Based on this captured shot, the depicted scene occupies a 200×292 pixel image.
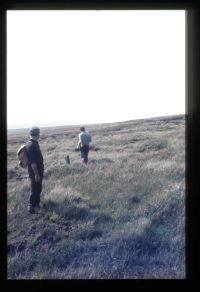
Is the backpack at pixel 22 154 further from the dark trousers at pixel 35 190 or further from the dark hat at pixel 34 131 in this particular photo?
the dark trousers at pixel 35 190

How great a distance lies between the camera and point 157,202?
6.85 m

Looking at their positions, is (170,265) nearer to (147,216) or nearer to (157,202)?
(147,216)

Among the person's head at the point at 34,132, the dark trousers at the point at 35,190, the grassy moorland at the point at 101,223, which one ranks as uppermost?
the person's head at the point at 34,132

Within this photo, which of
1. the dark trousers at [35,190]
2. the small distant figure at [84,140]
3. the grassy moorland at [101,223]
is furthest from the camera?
the small distant figure at [84,140]

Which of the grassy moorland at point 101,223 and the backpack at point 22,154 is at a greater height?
the backpack at point 22,154

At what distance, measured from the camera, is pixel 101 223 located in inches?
246

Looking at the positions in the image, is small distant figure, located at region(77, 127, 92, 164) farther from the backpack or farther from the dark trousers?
the backpack

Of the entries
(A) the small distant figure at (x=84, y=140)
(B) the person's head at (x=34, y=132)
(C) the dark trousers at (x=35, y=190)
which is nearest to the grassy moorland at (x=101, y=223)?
(C) the dark trousers at (x=35, y=190)

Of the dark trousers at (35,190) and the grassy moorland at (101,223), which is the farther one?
the dark trousers at (35,190)

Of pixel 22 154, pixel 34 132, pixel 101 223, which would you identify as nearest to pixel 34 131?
pixel 34 132

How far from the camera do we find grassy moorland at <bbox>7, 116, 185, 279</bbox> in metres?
4.16

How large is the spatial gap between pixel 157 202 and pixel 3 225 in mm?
4015

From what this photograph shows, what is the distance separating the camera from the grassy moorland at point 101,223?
164 inches
